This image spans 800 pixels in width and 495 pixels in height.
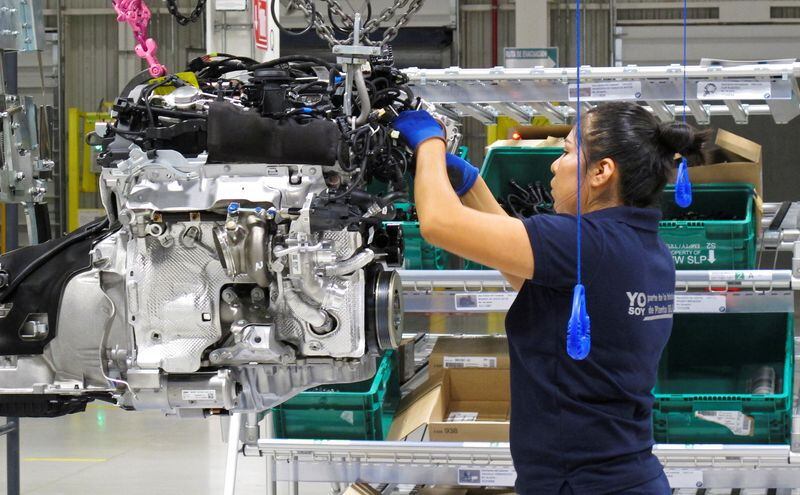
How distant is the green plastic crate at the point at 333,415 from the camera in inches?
148

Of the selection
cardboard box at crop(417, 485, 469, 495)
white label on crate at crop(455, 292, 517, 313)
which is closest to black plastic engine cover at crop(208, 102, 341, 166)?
white label on crate at crop(455, 292, 517, 313)

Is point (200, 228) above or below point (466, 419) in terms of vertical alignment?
above

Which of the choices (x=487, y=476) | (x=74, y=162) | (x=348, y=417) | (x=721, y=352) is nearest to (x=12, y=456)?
(x=348, y=417)

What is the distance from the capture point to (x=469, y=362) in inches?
159

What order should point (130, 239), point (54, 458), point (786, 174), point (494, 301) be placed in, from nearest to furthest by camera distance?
point (130, 239), point (494, 301), point (54, 458), point (786, 174)

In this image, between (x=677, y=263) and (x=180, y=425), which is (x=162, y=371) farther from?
(x=180, y=425)

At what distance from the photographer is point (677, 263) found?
12.2 feet

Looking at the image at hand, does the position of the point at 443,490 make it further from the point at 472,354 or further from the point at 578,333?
the point at 578,333

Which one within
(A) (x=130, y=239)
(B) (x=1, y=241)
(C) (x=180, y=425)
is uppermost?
(A) (x=130, y=239)

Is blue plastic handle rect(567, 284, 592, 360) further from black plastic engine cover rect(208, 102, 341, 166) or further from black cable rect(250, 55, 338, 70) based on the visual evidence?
black cable rect(250, 55, 338, 70)

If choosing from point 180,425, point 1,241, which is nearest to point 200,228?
point 180,425

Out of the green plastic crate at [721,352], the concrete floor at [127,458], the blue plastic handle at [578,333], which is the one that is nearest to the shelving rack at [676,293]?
the green plastic crate at [721,352]

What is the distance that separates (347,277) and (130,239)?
55 centimetres

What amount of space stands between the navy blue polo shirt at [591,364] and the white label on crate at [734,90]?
52.3 inches
